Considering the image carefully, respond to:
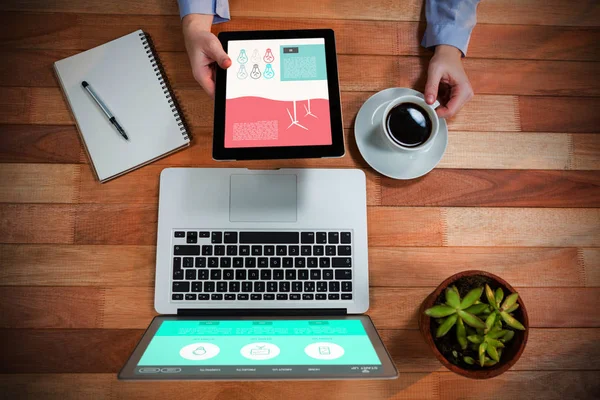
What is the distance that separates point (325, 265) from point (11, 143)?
2.40 feet

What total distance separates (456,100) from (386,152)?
0.64ft

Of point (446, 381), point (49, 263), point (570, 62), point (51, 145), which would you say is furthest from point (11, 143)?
point (570, 62)

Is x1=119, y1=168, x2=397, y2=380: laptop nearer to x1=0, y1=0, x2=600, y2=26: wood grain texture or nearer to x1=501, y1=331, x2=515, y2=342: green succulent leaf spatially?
x1=501, y1=331, x2=515, y2=342: green succulent leaf

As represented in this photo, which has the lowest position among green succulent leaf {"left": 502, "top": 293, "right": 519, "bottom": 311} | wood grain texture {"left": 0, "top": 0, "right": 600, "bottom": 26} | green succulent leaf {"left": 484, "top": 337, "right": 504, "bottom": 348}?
green succulent leaf {"left": 484, "top": 337, "right": 504, "bottom": 348}

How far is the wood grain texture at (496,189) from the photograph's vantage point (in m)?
0.89

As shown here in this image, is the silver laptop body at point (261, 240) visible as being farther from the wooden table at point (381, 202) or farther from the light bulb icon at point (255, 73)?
the light bulb icon at point (255, 73)

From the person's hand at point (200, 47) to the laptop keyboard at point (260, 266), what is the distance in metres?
0.33

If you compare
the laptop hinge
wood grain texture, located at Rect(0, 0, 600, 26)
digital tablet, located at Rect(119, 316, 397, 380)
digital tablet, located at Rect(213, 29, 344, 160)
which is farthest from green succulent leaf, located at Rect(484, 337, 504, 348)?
wood grain texture, located at Rect(0, 0, 600, 26)

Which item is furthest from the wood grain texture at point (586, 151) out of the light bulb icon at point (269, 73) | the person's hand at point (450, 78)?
the light bulb icon at point (269, 73)

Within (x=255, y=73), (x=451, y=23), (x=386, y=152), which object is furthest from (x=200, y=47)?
(x=451, y=23)

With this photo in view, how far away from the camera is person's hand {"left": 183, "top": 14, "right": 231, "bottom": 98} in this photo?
0.83m

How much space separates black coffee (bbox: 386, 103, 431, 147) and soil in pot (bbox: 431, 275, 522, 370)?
282 mm

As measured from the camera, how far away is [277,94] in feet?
2.42

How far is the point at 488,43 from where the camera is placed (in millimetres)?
952
